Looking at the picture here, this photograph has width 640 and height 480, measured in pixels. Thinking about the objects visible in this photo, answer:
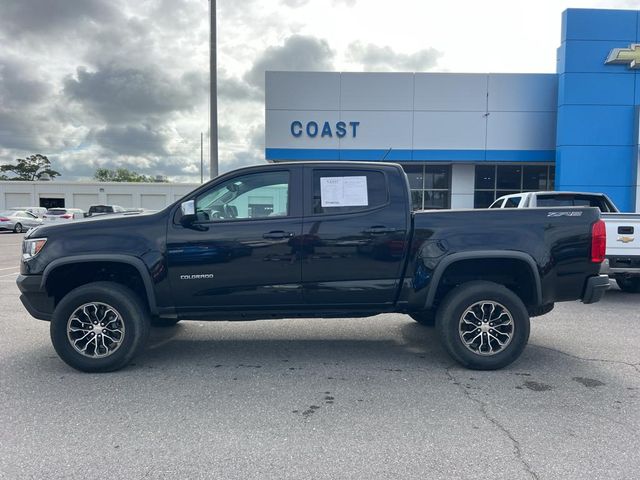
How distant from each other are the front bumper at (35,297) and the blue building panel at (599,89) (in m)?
18.2

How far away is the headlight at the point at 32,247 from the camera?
441 cm

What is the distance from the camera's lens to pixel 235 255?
4438mm

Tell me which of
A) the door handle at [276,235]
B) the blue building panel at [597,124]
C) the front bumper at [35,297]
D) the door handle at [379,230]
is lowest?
the front bumper at [35,297]

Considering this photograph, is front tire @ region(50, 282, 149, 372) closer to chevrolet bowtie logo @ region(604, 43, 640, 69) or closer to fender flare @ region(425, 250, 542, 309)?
fender flare @ region(425, 250, 542, 309)

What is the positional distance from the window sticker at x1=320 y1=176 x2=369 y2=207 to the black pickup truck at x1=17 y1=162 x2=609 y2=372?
0.02 meters

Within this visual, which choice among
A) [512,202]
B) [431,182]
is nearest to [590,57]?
[431,182]

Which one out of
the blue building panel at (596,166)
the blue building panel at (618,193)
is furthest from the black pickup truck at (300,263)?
the blue building panel at (618,193)

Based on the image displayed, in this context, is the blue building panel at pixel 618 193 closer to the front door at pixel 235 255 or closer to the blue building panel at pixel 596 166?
the blue building panel at pixel 596 166

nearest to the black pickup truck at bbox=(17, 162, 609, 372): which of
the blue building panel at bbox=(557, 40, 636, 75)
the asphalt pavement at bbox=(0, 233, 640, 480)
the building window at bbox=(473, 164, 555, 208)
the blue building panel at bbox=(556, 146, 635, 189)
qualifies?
the asphalt pavement at bbox=(0, 233, 640, 480)

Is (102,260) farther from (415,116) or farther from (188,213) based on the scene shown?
(415,116)

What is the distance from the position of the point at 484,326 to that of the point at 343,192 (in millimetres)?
1937

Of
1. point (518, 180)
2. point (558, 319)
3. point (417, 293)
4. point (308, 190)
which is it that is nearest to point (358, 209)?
point (308, 190)

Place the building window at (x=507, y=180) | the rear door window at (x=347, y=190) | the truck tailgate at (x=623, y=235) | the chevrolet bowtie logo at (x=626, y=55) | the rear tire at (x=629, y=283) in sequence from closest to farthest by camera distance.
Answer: the rear door window at (x=347, y=190), the truck tailgate at (x=623, y=235), the rear tire at (x=629, y=283), the chevrolet bowtie logo at (x=626, y=55), the building window at (x=507, y=180)

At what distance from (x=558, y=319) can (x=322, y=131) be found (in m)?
13.4
